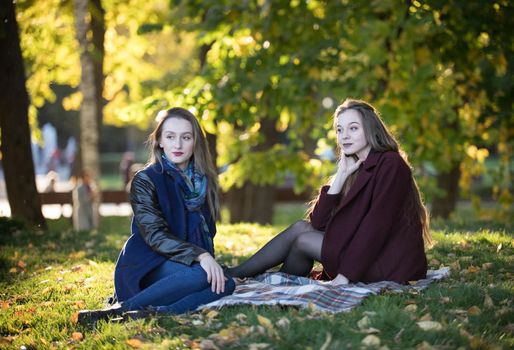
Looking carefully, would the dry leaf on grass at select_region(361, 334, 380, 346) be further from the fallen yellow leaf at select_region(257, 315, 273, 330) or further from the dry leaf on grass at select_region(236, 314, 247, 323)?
the dry leaf on grass at select_region(236, 314, 247, 323)

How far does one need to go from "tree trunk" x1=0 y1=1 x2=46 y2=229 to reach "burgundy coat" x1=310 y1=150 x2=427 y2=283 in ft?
18.0

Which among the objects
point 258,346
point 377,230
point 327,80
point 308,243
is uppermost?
point 327,80

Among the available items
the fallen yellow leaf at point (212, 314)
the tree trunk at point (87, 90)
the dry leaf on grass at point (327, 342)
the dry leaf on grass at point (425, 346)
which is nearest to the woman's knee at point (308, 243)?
the fallen yellow leaf at point (212, 314)

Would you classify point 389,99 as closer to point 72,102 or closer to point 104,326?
point 104,326

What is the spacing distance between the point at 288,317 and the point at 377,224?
0.98 meters

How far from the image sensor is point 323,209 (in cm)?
491

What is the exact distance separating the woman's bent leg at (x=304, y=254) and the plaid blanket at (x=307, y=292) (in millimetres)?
139

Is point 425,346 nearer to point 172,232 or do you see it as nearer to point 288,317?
point 288,317

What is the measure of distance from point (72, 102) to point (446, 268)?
49.8 ft

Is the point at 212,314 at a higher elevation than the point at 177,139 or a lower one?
lower

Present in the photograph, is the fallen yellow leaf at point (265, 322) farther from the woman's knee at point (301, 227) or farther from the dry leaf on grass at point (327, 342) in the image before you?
the woman's knee at point (301, 227)

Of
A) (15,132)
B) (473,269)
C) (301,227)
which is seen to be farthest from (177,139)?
(15,132)

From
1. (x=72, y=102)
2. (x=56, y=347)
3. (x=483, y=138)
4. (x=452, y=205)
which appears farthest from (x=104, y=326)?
(x=72, y=102)

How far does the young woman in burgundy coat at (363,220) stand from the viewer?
452 cm
